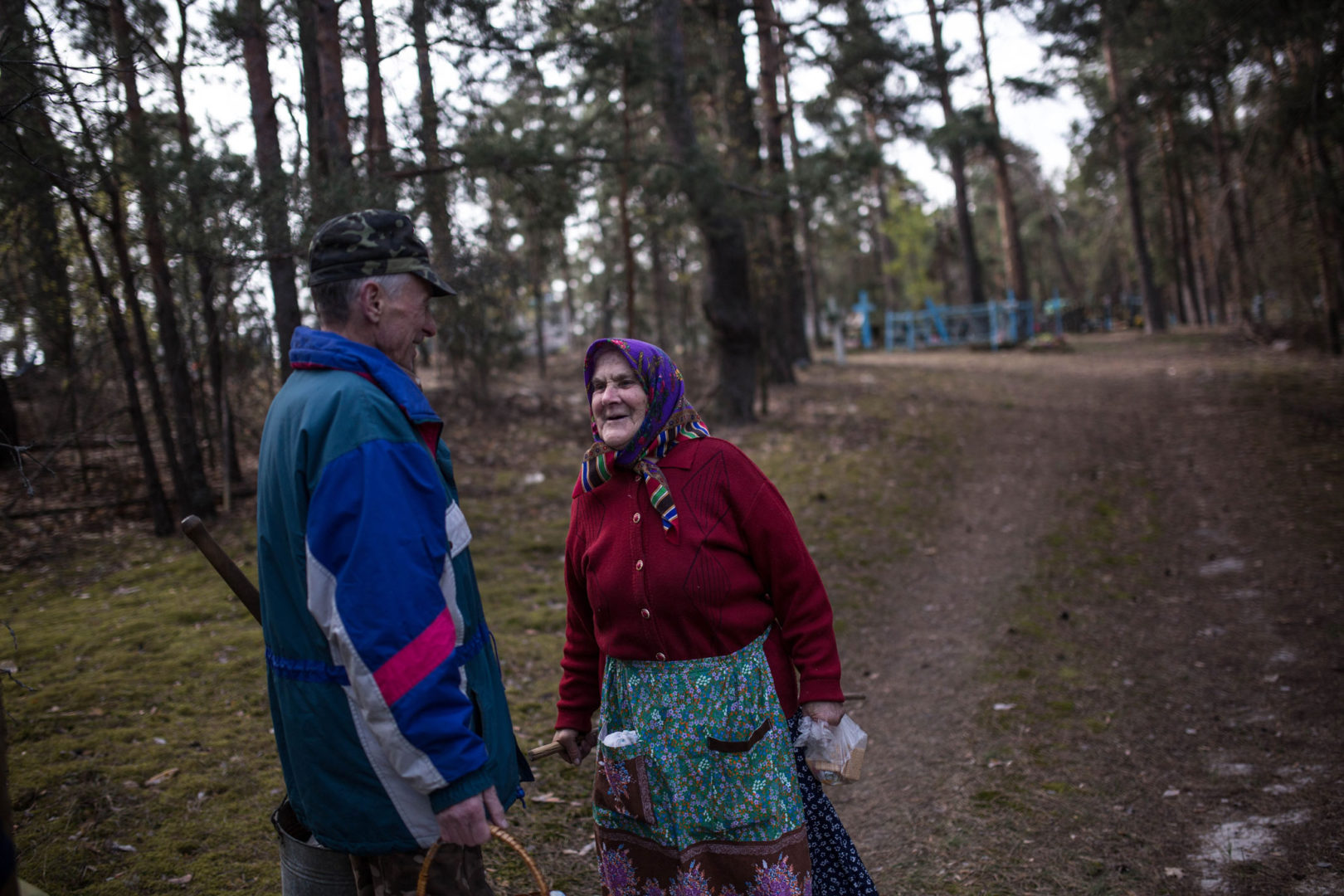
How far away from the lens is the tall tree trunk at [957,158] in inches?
553

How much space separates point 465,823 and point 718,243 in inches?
459

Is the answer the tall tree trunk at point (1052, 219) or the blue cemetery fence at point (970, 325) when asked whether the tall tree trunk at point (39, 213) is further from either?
the tall tree trunk at point (1052, 219)

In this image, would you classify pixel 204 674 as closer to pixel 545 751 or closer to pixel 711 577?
pixel 545 751

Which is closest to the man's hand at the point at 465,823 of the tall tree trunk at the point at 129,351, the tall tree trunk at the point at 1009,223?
the tall tree trunk at the point at 129,351

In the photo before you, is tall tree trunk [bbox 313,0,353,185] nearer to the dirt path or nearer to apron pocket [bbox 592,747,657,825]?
the dirt path

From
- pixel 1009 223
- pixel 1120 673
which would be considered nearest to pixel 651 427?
pixel 1120 673

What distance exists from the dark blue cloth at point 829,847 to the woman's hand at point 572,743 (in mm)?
657

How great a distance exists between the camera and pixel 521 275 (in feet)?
37.6

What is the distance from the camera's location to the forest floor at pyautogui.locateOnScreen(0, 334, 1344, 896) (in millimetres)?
3887

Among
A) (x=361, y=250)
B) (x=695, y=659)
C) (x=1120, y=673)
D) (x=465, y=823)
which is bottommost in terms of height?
(x=1120, y=673)

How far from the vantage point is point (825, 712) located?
2580mm

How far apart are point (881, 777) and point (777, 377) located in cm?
1296

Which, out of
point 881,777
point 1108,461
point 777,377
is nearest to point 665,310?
point 777,377

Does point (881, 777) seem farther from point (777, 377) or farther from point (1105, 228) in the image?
point (1105, 228)
